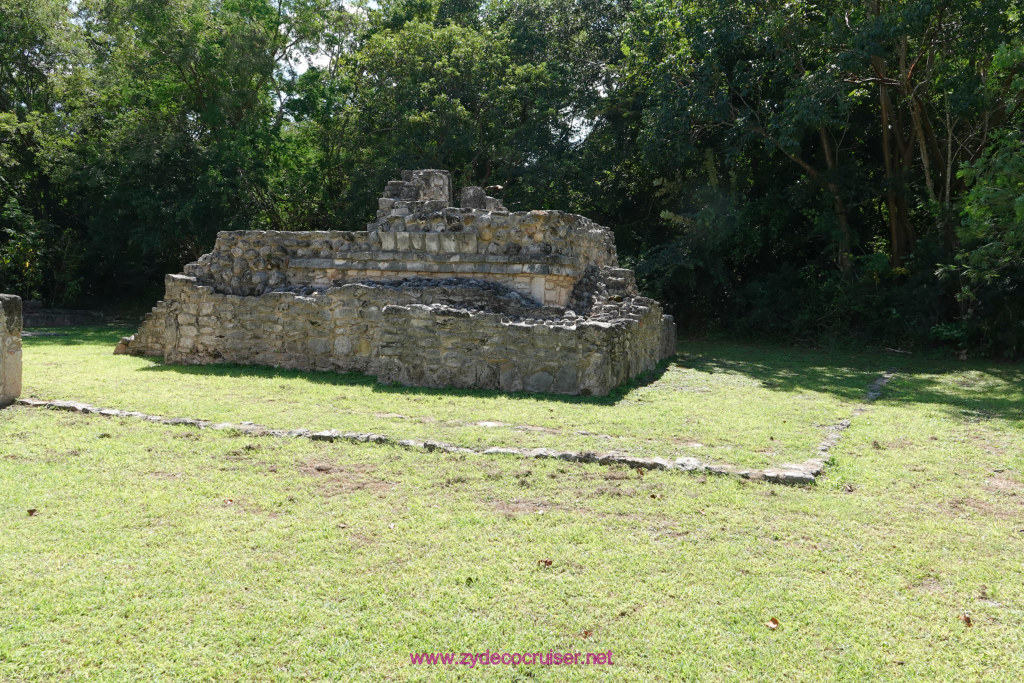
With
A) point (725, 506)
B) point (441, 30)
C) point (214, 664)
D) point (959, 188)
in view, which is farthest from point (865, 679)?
point (441, 30)

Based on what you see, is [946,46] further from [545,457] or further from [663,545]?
[663,545]

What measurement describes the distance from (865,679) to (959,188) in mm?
15677

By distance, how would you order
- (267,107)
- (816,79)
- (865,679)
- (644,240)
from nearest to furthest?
1. (865,679)
2. (816,79)
3. (644,240)
4. (267,107)

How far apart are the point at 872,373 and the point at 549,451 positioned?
331 inches

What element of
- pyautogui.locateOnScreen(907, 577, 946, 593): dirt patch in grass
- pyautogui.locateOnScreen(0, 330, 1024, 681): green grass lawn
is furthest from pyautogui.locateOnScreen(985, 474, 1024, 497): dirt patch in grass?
pyautogui.locateOnScreen(907, 577, 946, 593): dirt patch in grass

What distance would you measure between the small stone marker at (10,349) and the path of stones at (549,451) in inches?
9.4

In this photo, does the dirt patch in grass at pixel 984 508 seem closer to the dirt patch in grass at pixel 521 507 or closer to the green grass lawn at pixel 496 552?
the green grass lawn at pixel 496 552

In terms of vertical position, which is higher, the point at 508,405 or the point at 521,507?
the point at 508,405

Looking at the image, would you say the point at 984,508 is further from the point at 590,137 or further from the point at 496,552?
the point at 590,137

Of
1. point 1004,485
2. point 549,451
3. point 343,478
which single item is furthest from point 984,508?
point 343,478

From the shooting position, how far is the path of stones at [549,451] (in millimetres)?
5367

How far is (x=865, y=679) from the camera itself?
2842mm

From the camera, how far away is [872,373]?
1210 cm

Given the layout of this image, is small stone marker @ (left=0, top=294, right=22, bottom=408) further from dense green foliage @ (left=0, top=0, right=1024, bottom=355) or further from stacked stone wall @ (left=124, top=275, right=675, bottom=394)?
dense green foliage @ (left=0, top=0, right=1024, bottom=355)
